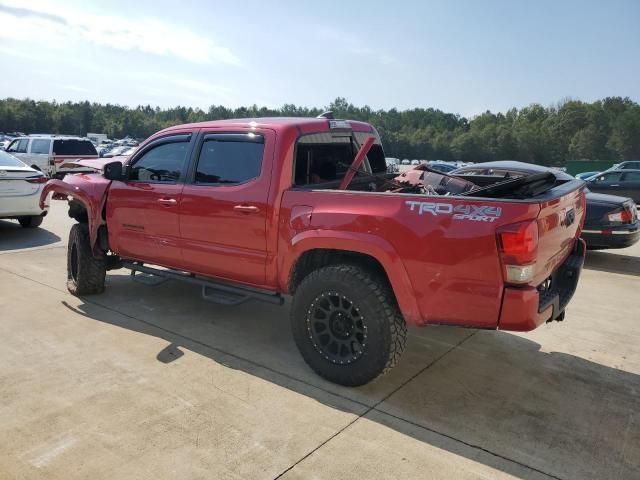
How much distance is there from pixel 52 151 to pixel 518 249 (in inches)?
673

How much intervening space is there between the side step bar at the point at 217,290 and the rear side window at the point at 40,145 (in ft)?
45.5

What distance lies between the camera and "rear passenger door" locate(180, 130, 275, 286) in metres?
3.92

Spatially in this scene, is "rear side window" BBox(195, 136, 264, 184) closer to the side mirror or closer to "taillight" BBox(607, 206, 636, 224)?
the side mirror

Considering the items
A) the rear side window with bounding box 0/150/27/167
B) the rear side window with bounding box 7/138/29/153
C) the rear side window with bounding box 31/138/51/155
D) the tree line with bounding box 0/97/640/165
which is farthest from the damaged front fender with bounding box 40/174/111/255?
the tree line with bounding box 0/97/640/165

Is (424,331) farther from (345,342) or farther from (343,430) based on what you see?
(343,430)

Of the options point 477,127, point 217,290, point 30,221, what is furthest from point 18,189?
point 477,127

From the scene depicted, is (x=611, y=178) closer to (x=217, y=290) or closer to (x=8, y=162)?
(x=217, y=290)

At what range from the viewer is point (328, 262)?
3832mm

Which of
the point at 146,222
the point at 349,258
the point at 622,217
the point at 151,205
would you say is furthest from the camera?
the point at 622,217

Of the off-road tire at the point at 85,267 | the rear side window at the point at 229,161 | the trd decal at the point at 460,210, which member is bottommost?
the off-road tire at the point at 85,267

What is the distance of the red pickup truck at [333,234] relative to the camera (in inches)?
116

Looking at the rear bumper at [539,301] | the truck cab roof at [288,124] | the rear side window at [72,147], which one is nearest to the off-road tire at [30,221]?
the truck cab roof at [288,124]

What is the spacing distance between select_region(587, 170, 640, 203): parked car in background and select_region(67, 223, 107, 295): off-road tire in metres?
15.2

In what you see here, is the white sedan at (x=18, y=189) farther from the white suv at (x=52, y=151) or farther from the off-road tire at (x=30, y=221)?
the white suv at (x=52, y=151)
